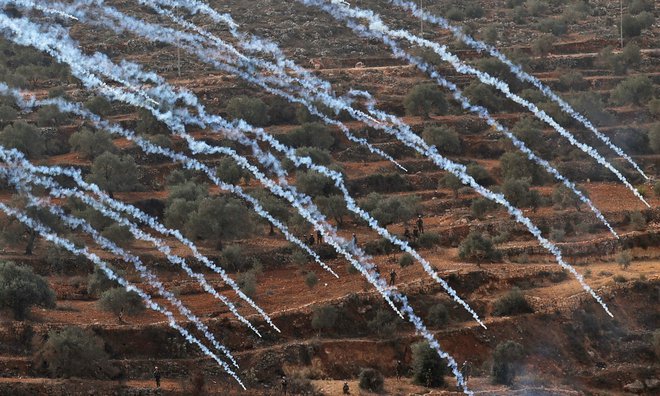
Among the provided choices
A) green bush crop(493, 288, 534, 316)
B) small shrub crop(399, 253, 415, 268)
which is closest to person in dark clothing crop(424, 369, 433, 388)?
green bush crop(493, 288, 534, 316)

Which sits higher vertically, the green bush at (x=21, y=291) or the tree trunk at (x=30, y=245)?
the green bush at (x=21, y=291)

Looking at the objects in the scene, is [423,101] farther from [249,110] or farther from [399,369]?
[399,369]

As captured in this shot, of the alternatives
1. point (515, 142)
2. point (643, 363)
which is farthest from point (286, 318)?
point (515, 142)

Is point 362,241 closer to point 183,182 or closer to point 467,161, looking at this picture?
point 183,182

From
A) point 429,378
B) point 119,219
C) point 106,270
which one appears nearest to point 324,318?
point 429,378

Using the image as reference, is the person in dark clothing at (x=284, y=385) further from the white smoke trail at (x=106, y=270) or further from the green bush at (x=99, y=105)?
the green bush at (x=99, y=105)

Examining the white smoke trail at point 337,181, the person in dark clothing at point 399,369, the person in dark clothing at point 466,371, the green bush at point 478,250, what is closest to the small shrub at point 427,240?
the white smoke trail at point 337,181
